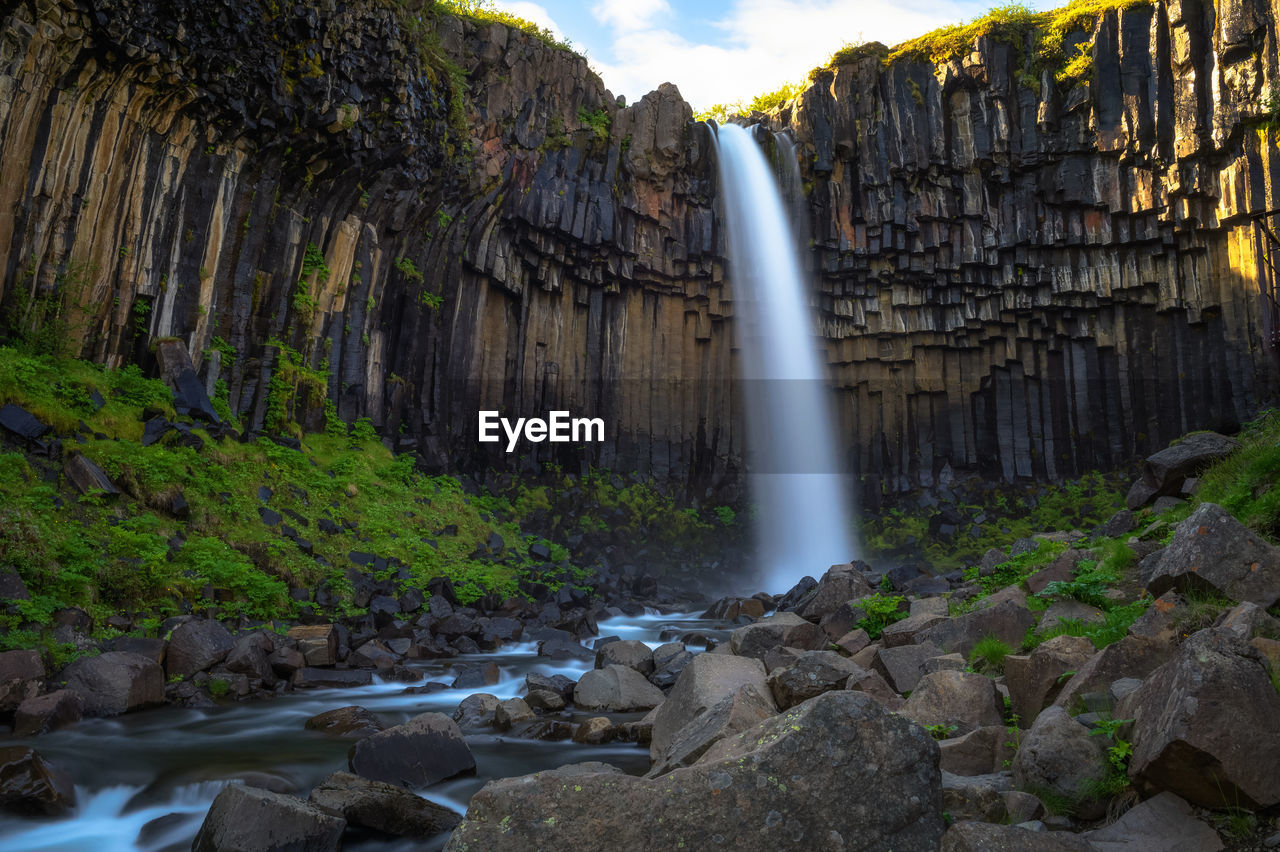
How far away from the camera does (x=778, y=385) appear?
27.3 metres

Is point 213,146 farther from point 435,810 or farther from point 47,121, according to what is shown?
point 435,810

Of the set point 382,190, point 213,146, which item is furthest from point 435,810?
point 382,190

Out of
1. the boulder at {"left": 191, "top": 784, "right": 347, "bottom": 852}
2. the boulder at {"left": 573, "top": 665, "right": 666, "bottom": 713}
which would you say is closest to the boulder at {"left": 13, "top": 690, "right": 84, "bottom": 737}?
the boulder at {"left": 191, "top": 784, "right": 347, "bottom": 852}

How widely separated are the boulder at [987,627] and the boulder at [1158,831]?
3.69m

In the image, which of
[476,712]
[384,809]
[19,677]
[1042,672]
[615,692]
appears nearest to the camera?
[384,809]

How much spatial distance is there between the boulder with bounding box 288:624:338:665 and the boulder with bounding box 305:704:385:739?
209cm

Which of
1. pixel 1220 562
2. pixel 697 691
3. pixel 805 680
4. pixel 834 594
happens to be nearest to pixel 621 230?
pixel 834 594

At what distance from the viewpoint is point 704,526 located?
2533 cm

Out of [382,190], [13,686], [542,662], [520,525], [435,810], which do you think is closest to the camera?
[435,810]

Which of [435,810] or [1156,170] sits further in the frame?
[1156,170]

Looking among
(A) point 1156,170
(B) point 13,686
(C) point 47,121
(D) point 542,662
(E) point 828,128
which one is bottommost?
(D) point 542,662

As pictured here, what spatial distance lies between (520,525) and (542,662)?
9.61 metres

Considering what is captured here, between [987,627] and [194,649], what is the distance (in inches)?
349

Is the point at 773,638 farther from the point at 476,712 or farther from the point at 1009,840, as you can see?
the point at 1009,840
